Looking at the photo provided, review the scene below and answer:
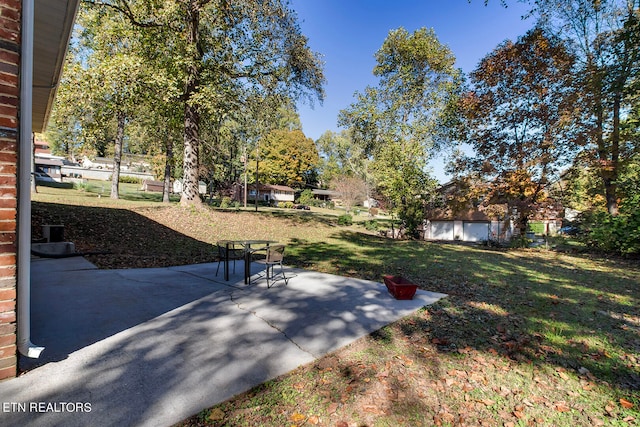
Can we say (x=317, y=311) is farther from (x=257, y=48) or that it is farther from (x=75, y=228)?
(x=257, y=48)

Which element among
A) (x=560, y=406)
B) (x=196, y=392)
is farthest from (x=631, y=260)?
(x=196, y=392)

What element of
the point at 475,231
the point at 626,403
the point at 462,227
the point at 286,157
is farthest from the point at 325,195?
the point at 626,403

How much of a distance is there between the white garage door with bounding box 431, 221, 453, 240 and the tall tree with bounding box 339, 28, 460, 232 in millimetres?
7307

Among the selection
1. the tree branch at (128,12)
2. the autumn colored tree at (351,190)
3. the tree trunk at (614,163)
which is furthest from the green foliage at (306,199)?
the tree trunk at (614,163)

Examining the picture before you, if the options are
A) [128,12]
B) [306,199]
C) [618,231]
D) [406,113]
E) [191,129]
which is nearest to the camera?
[128,12]

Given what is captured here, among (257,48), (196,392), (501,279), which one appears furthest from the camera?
(257,48)

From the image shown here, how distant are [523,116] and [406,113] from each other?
29.4 ft

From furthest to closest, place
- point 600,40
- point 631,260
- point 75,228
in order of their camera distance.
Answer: point 600,40 → point 631,260 → point 75,228

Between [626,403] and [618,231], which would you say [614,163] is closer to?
[618,231]

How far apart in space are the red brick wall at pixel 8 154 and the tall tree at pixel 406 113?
19029 millimetres

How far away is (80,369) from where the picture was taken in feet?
9.13

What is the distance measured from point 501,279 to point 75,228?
13282mm

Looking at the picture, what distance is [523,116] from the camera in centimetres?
1611

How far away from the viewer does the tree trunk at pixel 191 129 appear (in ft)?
41.4
